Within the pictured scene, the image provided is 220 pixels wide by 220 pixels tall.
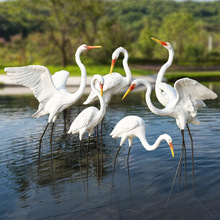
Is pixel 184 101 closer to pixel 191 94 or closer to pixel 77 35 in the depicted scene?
pixel 191 94

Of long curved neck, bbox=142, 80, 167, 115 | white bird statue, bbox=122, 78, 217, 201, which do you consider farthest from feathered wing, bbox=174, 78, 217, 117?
long curved neck, bbox=142, 80, 167, 115

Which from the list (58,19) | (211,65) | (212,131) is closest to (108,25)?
(58,19)

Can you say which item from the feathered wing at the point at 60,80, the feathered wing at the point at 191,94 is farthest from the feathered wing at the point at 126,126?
the feathered wing at the point at 60,80

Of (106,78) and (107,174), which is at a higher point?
(106,78)

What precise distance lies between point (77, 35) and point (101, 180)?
32056 mm

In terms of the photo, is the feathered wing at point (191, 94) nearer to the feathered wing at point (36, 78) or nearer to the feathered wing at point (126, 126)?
the feathered wing at point (126, 126)

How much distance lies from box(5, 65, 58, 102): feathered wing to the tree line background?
24.6 metres

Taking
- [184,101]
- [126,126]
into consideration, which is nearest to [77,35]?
[184,101]

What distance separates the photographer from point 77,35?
35562mm

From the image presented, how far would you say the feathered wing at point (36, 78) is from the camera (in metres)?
5.68

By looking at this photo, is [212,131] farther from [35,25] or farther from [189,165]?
[35,25]

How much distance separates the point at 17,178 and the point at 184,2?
3480 inches

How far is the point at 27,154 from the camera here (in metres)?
6.65

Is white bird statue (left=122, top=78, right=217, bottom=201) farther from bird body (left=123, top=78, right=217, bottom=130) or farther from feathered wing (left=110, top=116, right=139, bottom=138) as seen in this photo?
feathered wing (left=110, top=116, right=139, bottom=138)
